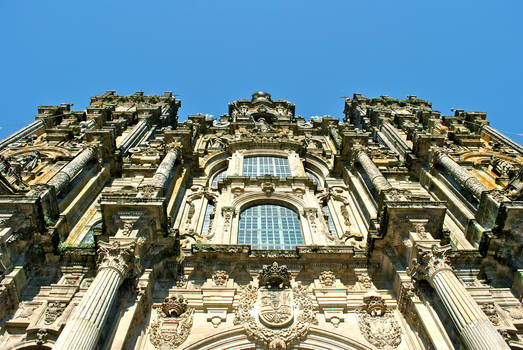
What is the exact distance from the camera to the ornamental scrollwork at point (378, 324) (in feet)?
32.9

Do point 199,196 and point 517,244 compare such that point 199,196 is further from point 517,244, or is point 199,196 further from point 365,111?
point 365,111

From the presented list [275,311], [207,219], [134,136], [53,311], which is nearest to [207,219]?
[207,219]

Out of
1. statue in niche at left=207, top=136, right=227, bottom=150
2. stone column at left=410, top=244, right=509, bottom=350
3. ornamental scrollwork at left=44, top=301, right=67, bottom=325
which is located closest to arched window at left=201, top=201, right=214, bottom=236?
ornamental scrollwork at left=44, top=301, right=67, bottom=325

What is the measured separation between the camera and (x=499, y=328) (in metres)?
9.79

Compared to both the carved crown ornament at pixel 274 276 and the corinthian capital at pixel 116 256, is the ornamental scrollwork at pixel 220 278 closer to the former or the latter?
the carved crown ornament at pixel 274 276

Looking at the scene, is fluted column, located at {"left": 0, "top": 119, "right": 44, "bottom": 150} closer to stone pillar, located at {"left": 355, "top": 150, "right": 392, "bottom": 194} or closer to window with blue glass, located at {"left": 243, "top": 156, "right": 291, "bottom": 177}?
window with blue glass, located at {"left": 243, "top": 156, "right": 291, "bottom": 177}

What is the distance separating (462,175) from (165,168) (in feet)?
38.2

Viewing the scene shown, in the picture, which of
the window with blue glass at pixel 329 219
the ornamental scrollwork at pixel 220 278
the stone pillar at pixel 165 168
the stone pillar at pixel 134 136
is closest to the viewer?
the ornamental scrollwork at pixel 220 278

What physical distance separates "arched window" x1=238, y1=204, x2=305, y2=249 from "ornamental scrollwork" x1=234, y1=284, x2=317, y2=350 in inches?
120

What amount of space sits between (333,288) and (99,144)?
493 inches

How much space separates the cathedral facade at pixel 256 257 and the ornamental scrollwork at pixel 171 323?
31 mm

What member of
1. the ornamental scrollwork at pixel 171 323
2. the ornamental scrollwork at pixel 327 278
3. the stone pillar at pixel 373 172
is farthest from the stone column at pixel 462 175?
the ornamental scrollwork at pixel 171 323

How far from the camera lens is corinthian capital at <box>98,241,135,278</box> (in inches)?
383

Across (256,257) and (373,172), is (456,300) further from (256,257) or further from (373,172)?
(373,172)
